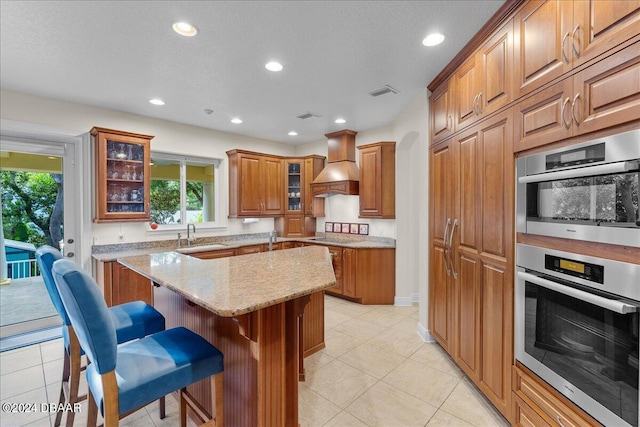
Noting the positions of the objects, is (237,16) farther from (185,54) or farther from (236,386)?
(236,386)

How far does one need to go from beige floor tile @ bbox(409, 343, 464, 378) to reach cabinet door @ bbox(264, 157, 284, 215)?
3.29m

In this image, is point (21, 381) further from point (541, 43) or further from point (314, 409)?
point (541, 43)

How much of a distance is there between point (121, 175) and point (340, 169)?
3026 mm

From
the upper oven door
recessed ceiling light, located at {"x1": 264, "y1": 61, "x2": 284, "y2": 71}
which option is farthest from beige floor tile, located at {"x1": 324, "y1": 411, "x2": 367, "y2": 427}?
recessed ceiling light, located at {"x1": 264, "y1": 61, "x2": 284, "y2": 71}

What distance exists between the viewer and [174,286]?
1502 mm

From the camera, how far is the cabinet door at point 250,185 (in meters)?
4.89

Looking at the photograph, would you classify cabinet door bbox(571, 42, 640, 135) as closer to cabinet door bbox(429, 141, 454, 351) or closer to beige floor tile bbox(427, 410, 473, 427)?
cabinet door bbox(429, 141, 454, 351)

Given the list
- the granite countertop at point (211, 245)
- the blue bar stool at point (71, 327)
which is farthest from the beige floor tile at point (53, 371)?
the granite countertop at point (211, 245)

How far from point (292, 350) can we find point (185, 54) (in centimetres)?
241

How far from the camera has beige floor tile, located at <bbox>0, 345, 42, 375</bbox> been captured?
104 inches

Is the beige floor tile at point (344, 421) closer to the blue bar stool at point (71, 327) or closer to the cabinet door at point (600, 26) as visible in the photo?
the blue bar stool at point (71, 327)

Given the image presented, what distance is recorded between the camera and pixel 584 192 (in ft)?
4.47

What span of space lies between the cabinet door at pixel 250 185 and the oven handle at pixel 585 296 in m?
4.06

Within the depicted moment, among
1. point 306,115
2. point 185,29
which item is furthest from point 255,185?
point 185,29
